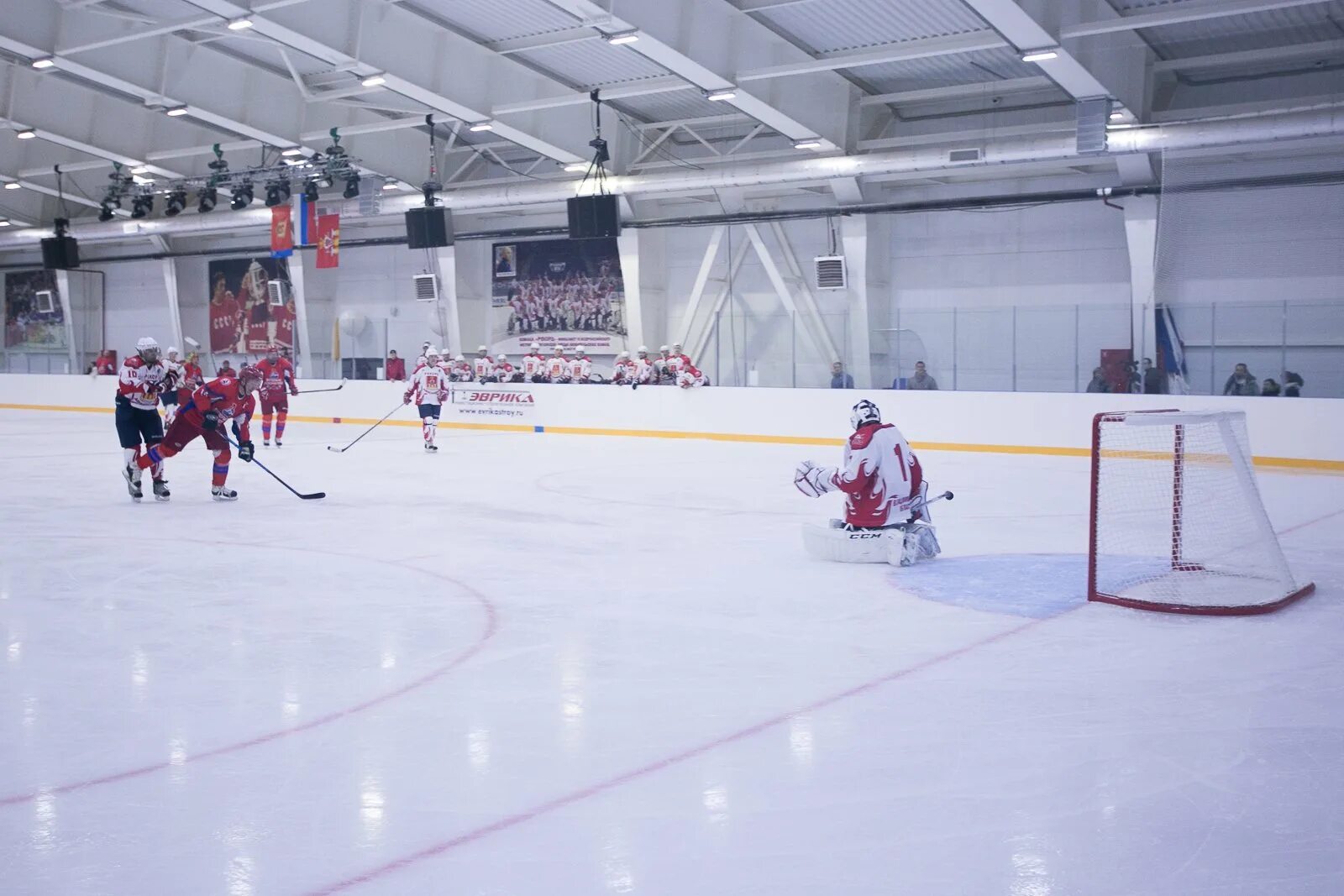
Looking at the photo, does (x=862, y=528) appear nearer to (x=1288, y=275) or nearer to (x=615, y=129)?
(x=1288, y=275)

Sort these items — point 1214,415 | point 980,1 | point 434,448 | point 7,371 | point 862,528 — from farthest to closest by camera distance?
point 7,371 → point 434,448 → point 980,1 → point 862,528 → point 1214,415

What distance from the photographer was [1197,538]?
7477 millimetres

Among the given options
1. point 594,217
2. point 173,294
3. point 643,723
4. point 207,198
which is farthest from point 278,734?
point 173,294

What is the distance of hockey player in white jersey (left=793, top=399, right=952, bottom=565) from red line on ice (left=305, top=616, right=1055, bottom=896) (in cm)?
184

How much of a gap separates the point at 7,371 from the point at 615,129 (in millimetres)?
15364

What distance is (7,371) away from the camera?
1061 inches

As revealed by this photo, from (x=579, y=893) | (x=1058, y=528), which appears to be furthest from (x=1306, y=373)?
(x=579, y=893)

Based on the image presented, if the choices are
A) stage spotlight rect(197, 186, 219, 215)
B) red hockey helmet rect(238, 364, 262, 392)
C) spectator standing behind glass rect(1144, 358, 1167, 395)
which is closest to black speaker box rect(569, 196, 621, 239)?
stage spotlight rect(197, 186, 219, 215)

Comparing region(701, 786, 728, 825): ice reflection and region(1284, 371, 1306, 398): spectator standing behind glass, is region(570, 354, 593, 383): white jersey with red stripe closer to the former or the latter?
region(1284, 371, 1306, 398): spectator standing behind glass

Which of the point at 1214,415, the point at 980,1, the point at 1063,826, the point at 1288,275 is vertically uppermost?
the point at 980,1

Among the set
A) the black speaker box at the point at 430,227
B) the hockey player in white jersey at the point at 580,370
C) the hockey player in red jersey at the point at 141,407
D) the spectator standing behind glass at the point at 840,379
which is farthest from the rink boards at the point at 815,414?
the hockey player in red jersey at the point at 141,407

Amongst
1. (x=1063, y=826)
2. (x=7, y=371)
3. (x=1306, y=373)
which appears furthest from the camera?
(x=7, y=371)

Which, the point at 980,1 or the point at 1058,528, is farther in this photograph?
the point at 980,1

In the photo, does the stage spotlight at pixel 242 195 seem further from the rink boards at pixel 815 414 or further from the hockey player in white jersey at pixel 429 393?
the hockey player in white jersey at pixel 429 393
